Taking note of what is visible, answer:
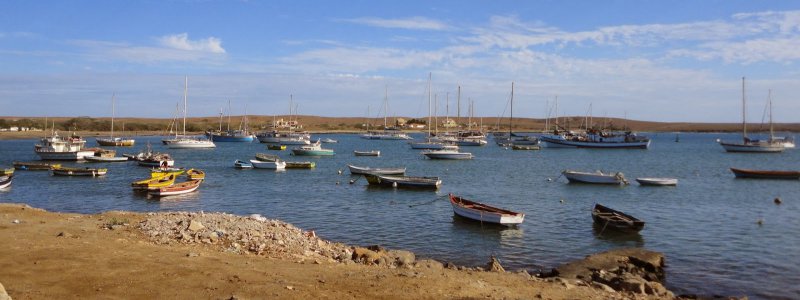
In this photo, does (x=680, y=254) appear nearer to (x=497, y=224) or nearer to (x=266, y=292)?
(x=497, y=224)

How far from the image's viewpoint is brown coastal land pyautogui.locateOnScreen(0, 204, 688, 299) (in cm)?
1388

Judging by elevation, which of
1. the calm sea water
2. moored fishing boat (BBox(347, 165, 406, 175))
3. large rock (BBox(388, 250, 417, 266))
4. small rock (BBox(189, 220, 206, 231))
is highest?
small rock (BBox(189, 220, 206, 231))

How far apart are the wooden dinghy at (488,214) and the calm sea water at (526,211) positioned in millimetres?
452

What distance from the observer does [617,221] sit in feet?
96.6

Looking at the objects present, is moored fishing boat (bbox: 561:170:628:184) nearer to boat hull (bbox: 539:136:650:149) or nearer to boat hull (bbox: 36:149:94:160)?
boat hull (bbox: 36:149:94:160)

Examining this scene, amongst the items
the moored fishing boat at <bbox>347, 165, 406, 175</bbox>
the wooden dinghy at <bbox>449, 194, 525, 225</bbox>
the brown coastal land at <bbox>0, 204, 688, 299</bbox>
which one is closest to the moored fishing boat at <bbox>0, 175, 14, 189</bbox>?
the brown coastal land at <bbox>0, 204, 688, 299</bbox>

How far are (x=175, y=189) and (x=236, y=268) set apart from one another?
28330 mm

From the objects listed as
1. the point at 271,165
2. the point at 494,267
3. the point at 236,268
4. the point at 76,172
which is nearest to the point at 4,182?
the point at 76,172

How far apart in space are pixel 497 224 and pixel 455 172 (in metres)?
35.6

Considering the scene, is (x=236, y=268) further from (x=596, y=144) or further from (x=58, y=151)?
(x=596, y=144)

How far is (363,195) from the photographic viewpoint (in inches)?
1762

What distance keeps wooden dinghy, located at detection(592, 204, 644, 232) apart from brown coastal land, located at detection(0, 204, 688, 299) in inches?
268

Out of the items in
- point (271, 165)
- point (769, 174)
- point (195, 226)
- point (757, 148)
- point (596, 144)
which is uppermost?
point (757, 148)

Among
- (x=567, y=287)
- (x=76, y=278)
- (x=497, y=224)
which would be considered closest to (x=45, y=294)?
(x=76, y=278)
